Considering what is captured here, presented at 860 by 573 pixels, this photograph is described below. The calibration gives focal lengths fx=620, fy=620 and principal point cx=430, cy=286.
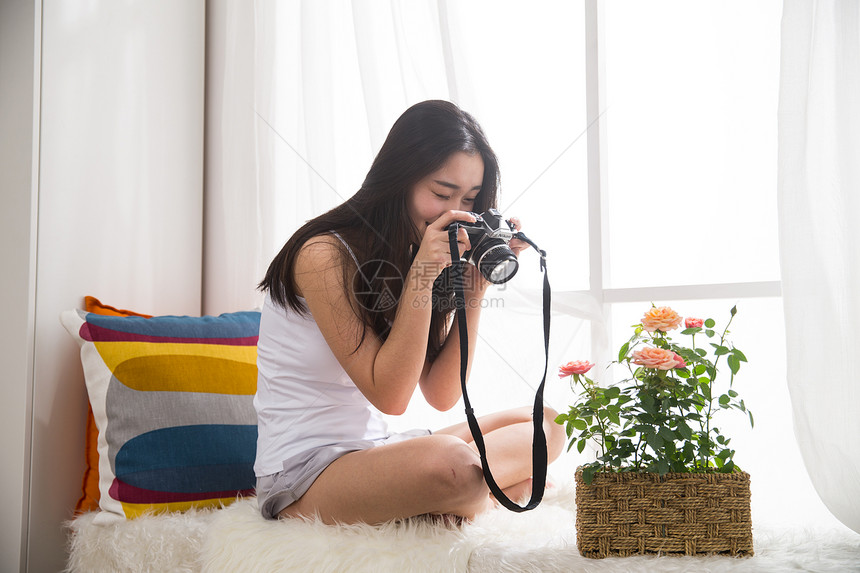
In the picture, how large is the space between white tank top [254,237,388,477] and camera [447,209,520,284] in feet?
1.15

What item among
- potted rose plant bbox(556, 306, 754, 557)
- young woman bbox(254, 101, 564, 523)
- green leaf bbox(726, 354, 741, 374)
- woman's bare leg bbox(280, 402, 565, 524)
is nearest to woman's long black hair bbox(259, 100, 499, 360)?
young woman bbox(254, 101, 564, 523)

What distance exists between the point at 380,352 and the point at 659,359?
1.53 ft

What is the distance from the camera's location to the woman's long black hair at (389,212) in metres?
1.20

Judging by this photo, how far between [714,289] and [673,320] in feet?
1.45

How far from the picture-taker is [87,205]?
5.00ft

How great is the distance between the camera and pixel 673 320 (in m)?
0.92

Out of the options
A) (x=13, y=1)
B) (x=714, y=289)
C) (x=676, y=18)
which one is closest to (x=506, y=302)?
(x=714, y=289)

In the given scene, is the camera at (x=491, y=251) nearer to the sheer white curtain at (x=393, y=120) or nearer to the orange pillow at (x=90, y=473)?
the sheer white curtain at (x=393, y=120)

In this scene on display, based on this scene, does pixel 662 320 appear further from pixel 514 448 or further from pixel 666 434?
pixel 514 448

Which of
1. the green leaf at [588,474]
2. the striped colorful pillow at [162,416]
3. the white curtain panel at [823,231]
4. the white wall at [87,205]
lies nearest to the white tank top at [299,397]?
the striped colorful pillow at [162,416]

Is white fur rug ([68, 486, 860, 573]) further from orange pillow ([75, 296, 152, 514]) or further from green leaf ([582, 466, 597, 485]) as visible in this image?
orange pillow ([75, 296, 152, 514])

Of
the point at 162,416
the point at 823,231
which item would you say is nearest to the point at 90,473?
the point at 162,416

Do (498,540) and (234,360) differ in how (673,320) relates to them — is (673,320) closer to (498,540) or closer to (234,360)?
(498,540)

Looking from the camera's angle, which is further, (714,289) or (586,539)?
(714,289)
